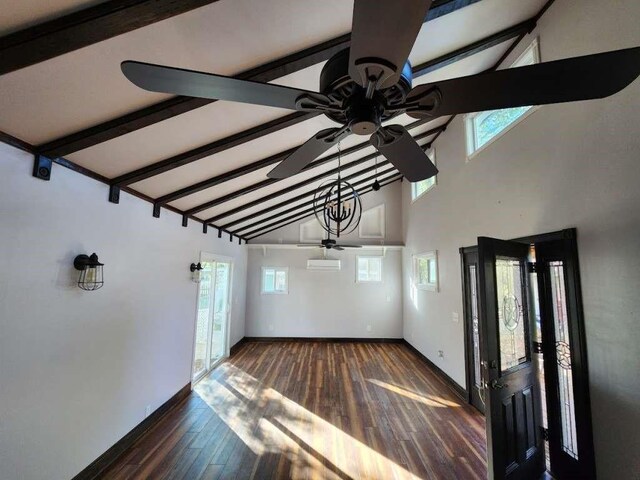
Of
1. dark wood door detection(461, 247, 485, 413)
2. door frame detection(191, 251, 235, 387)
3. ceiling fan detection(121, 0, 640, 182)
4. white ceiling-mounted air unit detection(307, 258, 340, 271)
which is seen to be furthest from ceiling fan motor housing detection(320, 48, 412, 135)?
white ceiling-mounted air unit detection(307, 258, 340, 271)

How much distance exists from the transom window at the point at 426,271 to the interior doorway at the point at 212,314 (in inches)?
153

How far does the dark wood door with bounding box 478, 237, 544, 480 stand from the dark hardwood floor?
0.50 m

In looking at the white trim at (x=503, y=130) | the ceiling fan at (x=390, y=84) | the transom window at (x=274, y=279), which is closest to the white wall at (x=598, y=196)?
the white trim at (x=503, y=130)

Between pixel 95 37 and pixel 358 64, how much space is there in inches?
45.9

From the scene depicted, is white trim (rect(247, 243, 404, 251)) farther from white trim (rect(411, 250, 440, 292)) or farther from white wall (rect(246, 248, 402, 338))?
white trim (rect(411, 250, 440, 292))

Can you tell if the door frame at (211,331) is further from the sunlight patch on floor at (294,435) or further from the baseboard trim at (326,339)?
the baseboard trim at (326,339)

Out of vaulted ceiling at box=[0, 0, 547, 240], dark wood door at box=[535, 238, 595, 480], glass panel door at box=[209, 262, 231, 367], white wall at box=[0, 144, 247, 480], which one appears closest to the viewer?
vaulted ceiling at box=[0, 0, 547, 240]

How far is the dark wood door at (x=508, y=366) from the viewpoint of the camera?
2084mm

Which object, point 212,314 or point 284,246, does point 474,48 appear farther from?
point 284,246

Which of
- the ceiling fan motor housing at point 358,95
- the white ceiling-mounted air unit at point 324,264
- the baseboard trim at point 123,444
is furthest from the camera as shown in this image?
the white ceiling-mounted air unit at point 324,264

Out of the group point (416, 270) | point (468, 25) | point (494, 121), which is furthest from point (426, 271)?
point (468, 25)

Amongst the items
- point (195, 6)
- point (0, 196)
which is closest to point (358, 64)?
point (195, 6)

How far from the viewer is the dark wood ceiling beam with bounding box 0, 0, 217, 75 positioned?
113 centimetres

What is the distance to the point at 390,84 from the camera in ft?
3.16
